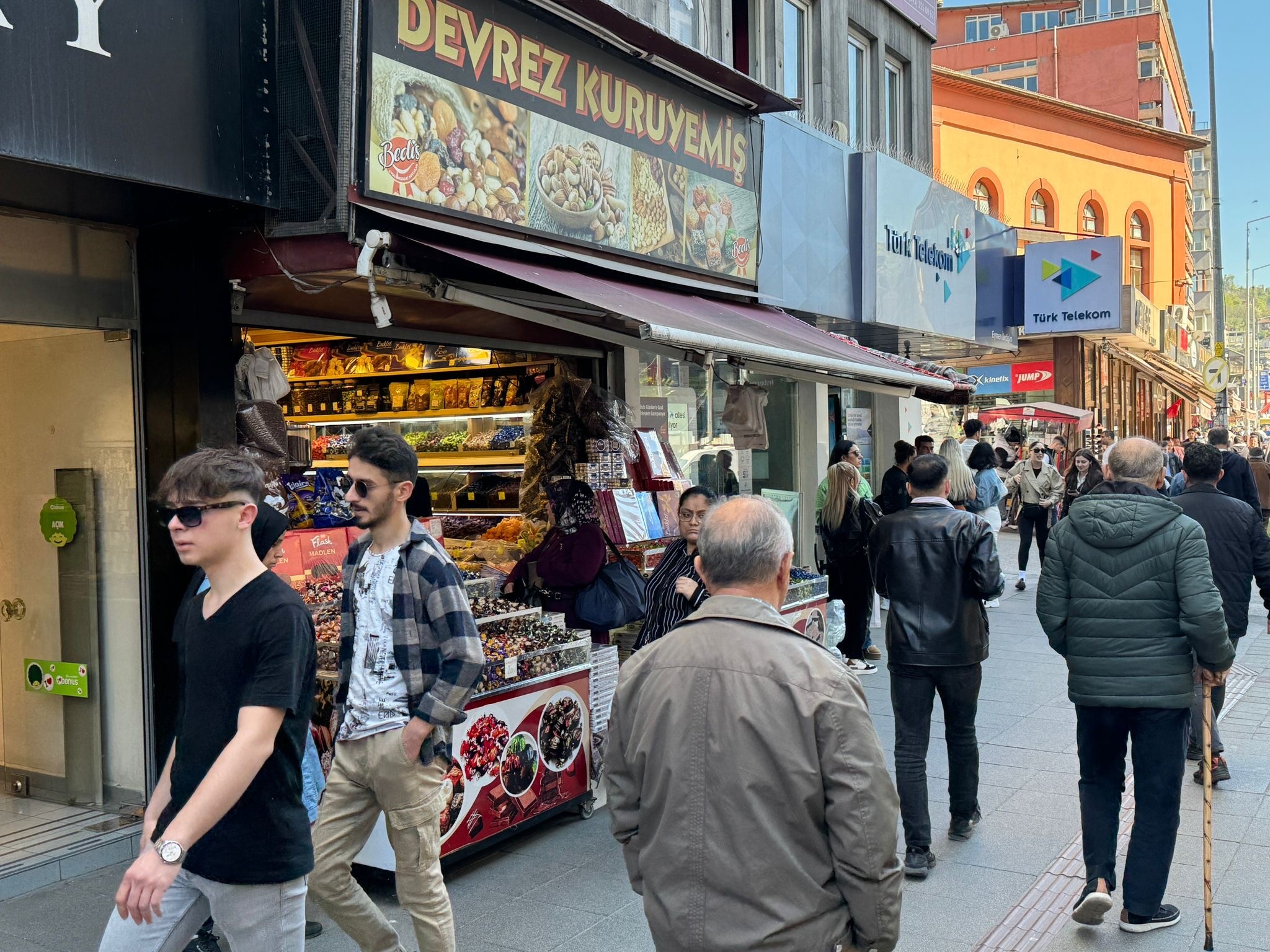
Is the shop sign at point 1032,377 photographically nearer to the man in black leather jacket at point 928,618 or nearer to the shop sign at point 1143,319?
the shop sign at point 1143,319

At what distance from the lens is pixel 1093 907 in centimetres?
458

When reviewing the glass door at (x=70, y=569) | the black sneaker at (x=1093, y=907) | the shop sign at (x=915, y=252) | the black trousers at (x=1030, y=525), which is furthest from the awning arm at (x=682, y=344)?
the black trousers at (x=1030, y=525)

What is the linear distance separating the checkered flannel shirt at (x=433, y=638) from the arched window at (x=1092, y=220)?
110ft

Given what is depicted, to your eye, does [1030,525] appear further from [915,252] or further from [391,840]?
[391,840]

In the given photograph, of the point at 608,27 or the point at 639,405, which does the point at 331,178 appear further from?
the point at 639,405

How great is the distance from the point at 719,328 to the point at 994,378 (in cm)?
1927

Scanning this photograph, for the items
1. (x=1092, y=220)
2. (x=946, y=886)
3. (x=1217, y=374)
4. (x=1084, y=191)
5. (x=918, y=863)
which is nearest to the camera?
(x=946, y=886)

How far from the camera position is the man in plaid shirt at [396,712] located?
3773 millimetres

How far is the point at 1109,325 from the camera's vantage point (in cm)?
1731

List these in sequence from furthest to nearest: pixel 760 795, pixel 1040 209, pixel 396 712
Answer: pixel 1040 209
pixel 396 712
pixel 760 795

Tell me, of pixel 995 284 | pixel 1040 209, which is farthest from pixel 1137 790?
pixel 1040 209

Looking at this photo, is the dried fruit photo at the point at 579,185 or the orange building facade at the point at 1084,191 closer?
the dried fruit photo at the point at 579,185

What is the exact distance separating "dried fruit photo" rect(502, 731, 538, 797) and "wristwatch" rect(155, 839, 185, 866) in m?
2.96

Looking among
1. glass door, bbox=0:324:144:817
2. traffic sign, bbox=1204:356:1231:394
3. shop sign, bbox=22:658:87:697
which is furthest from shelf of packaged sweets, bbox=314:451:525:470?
traffic sign, bbox=1204:356:1231:394
